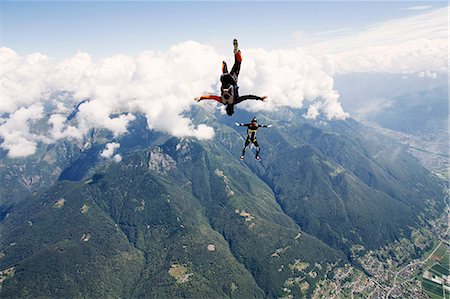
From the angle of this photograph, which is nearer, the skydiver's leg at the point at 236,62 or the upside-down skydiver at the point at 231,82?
the upside-down skydiver at the point at 231,82

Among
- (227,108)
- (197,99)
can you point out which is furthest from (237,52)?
(197,99)

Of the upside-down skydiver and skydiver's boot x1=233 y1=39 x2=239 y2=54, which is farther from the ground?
skydiver's boot x1=233 y1=39 x2=239 y2=54

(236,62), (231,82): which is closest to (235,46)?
(236,62)

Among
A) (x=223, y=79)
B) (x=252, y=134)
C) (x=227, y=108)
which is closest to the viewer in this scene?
(x=223, y=79)

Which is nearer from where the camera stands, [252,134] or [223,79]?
[223,79]

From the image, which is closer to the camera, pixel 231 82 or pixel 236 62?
pixel 231 82

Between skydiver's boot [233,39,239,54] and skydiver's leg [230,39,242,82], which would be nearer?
skydiver's boot [233,39,239,54]

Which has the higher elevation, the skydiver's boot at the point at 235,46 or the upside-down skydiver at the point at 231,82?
the skydiver's boot at the point at 235,46

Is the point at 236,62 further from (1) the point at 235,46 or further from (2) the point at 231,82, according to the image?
(2) the point at 231,82

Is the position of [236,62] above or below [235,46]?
below

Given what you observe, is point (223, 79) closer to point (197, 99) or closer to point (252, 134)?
point (197, 99)

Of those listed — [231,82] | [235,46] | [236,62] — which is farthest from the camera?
[236,62]
